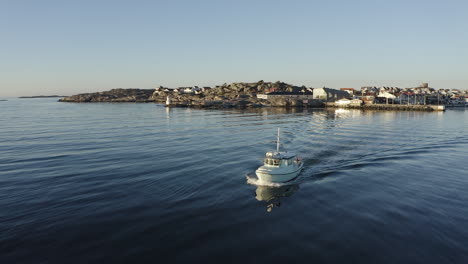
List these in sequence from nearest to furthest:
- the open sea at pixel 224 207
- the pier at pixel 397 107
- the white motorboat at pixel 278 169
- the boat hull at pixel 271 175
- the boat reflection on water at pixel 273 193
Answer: the open sea at pixel 224 207 < the boat reflection on water at pixel 273 193 < the boat hull at pixel 271 175 < the white motorboat at pixel 278 169 < the pier at pixel 397 107

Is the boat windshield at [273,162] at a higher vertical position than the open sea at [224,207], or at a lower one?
higher

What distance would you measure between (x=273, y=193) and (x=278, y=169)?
3.40 metres

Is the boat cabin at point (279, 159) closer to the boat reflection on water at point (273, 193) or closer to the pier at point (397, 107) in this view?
the boat reflection on water at point (273, 193)

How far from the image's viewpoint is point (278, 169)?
105 ft

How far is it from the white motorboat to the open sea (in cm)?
111

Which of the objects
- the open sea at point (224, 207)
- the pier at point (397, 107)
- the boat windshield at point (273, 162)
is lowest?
the open sea at point (224, 207)

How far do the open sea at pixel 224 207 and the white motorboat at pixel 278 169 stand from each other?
3.65ft

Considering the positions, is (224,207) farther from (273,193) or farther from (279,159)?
(279,159)

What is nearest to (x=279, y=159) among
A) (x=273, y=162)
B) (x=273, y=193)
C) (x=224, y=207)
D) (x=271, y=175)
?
(x=273, y=162)

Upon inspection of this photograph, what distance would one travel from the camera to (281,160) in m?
32.8

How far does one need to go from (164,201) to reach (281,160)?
15.3 meters

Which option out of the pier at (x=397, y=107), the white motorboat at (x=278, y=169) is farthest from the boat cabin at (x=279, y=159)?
the pier at (x=397, y=107)

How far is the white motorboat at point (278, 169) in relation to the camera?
31.6 metres

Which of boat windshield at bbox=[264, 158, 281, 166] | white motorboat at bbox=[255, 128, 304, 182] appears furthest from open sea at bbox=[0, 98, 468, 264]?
boat windshield at bbox=[264, 158, 281, 166]
